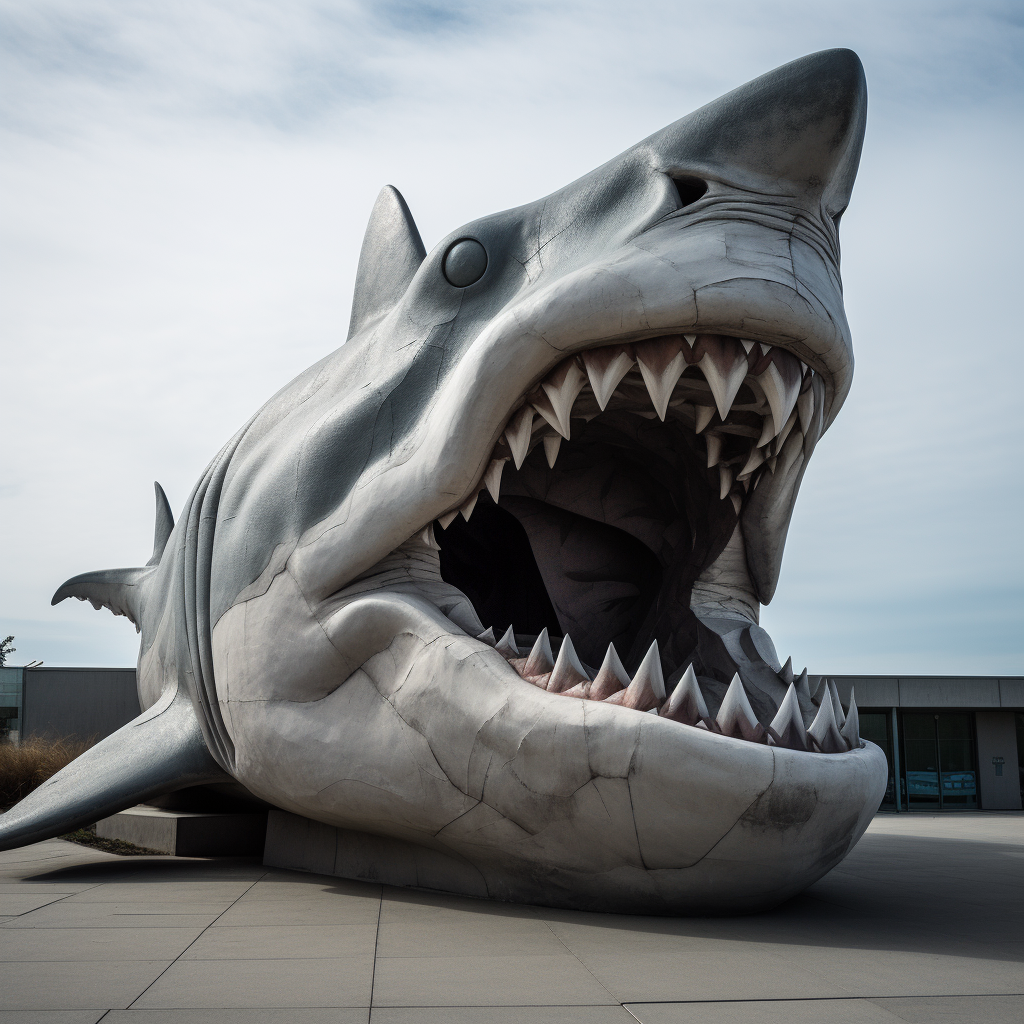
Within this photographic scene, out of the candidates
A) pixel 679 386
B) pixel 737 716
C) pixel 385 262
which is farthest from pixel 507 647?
pixel 385 262

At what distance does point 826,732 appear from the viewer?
3.54 meters

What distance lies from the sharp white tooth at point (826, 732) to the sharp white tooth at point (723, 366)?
1192mm

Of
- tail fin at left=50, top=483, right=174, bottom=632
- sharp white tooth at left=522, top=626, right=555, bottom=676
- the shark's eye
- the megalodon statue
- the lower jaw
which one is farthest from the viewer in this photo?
tail fin at left=50, top=483, right=174, bottom=632

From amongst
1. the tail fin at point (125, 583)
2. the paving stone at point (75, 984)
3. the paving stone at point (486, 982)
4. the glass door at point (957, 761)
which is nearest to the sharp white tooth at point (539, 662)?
the paving stone at point (486, 982)

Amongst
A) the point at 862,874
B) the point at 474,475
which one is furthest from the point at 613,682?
the point at 862,874

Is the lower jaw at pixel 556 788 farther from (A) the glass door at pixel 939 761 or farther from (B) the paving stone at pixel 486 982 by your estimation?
(A) the glass door at pixel 939 761

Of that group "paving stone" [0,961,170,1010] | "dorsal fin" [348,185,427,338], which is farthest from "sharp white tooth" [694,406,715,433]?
"paving stone" [0,961,170,1010]

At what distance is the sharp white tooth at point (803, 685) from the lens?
409 cm

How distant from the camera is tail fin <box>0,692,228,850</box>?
483 centimetres

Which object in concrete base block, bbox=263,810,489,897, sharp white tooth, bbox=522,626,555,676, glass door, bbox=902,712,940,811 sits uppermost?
sharp white tooth, bbox=522,626,555,676

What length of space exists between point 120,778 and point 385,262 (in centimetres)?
317

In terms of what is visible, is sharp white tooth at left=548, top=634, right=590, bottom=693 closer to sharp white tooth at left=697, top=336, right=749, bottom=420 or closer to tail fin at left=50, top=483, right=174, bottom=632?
sharp white tooth at left=697, top=336, right=749, bottom=420

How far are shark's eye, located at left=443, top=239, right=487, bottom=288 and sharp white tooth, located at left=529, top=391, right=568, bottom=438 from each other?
33.2 inches

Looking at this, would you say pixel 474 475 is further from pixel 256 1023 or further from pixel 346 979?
pixel 256 1023
